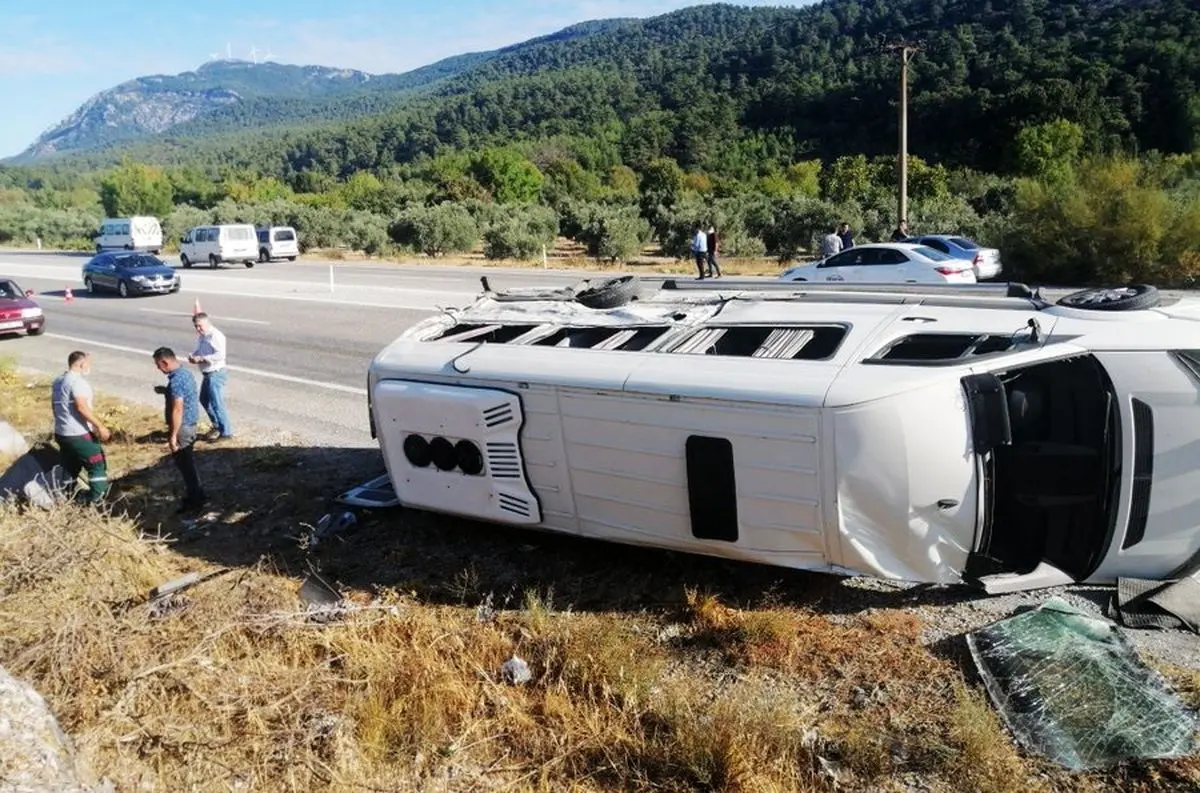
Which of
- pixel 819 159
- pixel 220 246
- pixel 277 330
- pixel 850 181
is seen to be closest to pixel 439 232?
pixel 220 246

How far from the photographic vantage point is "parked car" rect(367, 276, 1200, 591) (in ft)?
15.5

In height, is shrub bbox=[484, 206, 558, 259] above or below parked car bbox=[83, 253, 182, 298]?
below

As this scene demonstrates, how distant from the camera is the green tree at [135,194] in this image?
93688mm

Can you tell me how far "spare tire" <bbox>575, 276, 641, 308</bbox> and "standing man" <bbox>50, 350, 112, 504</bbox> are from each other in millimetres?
4344

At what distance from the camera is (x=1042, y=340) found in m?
5.03

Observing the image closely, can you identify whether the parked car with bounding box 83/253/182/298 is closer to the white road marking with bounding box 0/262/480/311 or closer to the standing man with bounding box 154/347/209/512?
the white road marking with bounding box 0/262/480/311

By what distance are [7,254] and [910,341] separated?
183 feet

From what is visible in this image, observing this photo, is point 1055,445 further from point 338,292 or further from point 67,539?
point 338,292

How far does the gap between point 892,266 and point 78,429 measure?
16.0 meters

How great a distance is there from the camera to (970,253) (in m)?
19.9

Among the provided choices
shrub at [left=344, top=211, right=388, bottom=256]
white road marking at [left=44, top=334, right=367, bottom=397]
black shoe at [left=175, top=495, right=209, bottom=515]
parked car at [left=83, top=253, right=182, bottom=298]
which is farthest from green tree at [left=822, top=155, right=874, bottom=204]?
black shoe at [left=175, top=495, right=209, bottom=515]

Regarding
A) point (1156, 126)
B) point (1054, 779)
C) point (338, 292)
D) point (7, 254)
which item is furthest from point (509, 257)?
point (1156, 126)

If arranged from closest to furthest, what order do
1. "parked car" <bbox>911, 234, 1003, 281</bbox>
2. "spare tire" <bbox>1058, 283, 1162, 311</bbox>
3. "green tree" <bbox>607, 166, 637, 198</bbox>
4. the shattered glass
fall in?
the shattered glass → "spare tire" <bbox>1058, 283, 1162, 311</bbox> → "parked car" <bbox>911, 234, 1003, 281</bbox> → "green tree" <bbox>607, 166, 637, 198</bbox>

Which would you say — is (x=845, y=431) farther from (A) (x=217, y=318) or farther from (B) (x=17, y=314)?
(B) (x=17, y=314)
